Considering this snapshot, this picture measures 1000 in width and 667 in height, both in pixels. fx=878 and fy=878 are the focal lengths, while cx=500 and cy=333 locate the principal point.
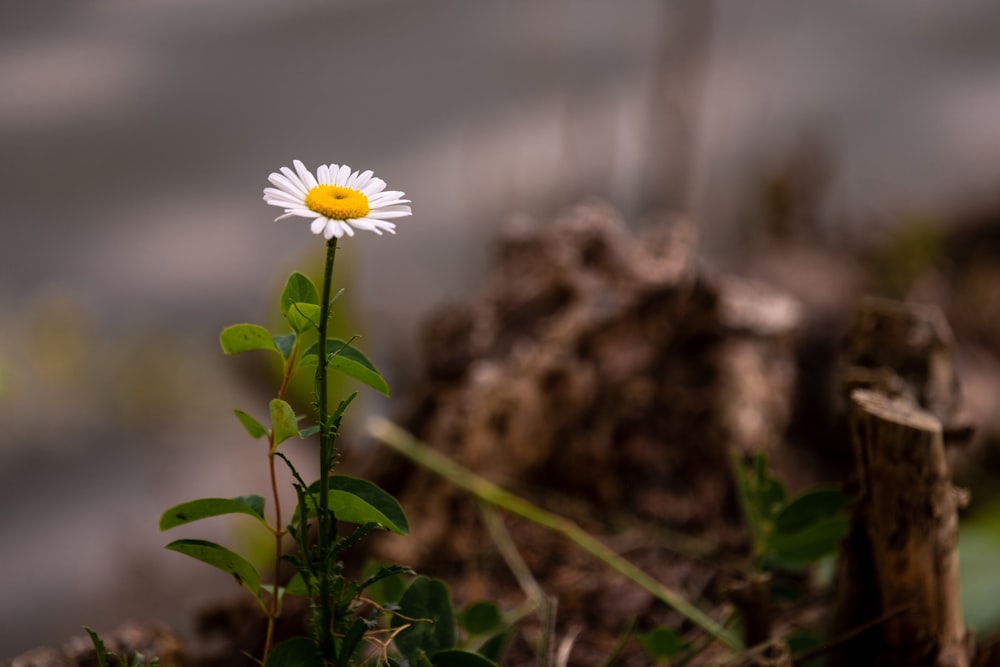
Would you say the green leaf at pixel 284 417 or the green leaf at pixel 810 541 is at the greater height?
the green leaf at pixel 284 417

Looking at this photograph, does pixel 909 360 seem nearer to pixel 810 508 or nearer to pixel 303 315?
pixel 810 508

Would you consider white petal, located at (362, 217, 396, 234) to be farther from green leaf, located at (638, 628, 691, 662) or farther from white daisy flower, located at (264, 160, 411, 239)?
green leaf, located at (638, 628, 691, 662)

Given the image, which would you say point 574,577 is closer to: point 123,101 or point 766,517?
point 766,517

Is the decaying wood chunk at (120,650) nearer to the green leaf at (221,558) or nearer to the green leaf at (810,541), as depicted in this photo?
the green leaf at (221,558)

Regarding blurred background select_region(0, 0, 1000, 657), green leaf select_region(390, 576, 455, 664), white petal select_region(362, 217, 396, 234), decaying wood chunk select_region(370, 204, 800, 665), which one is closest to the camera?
white petal select_region(362, 217, 396, 234)

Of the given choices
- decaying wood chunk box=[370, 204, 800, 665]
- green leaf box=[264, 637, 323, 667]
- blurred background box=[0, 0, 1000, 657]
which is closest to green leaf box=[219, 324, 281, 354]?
green leaf box=[264, 637, 323, 667]

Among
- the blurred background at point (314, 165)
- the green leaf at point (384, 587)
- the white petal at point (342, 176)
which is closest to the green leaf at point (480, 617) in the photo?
the green leaf at point (384, 587)

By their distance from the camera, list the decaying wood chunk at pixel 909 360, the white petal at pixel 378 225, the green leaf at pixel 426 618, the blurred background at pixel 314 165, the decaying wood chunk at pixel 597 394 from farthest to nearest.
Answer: the blurred background at pixel 314 165, the decaying wood chunk at pixel 597 394, the decaying wood chunk at pixel 909 360, the green leaf at pixel 426 618, the white petal at pixel 378 225
